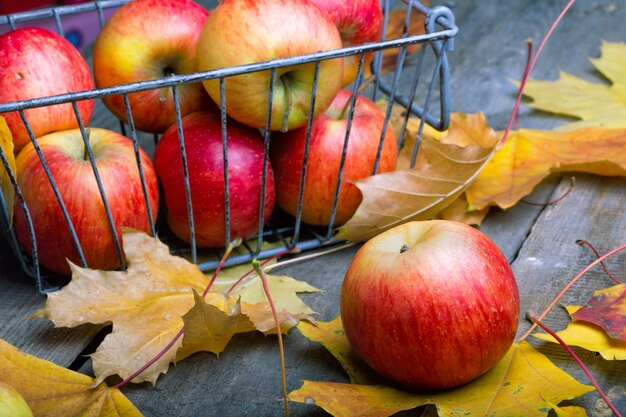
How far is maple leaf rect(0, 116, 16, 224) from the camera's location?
0.69 metres

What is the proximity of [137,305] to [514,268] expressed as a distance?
1.36ft

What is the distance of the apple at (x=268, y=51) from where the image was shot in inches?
29.8

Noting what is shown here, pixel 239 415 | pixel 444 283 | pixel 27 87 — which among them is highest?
pixel 27 87

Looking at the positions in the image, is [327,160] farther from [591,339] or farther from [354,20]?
[591,339]

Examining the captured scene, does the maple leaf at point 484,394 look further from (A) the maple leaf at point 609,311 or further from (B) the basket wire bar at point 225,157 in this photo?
(B) the basket wire bar at point 225,157

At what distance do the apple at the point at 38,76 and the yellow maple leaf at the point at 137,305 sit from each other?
167 mm

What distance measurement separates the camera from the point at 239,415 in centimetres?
62

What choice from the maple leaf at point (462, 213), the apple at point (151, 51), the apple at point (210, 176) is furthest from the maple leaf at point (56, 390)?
the maple leaf at point (462, 213)

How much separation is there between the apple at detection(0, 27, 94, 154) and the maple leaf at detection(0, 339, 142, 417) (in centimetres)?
27

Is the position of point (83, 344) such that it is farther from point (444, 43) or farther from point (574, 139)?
point (574, 139)

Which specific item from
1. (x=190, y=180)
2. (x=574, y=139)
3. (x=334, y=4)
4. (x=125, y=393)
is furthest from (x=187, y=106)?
(x=574, y=139)

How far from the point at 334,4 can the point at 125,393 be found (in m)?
0.52

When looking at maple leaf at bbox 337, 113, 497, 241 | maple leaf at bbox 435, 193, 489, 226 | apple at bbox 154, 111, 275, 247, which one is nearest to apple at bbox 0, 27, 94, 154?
apple at bbox 154, 111, 275, 247

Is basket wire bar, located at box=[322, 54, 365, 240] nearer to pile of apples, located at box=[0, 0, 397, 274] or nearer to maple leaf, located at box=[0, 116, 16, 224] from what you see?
pile of apples, located at box=[0, 0, 397, 274]
